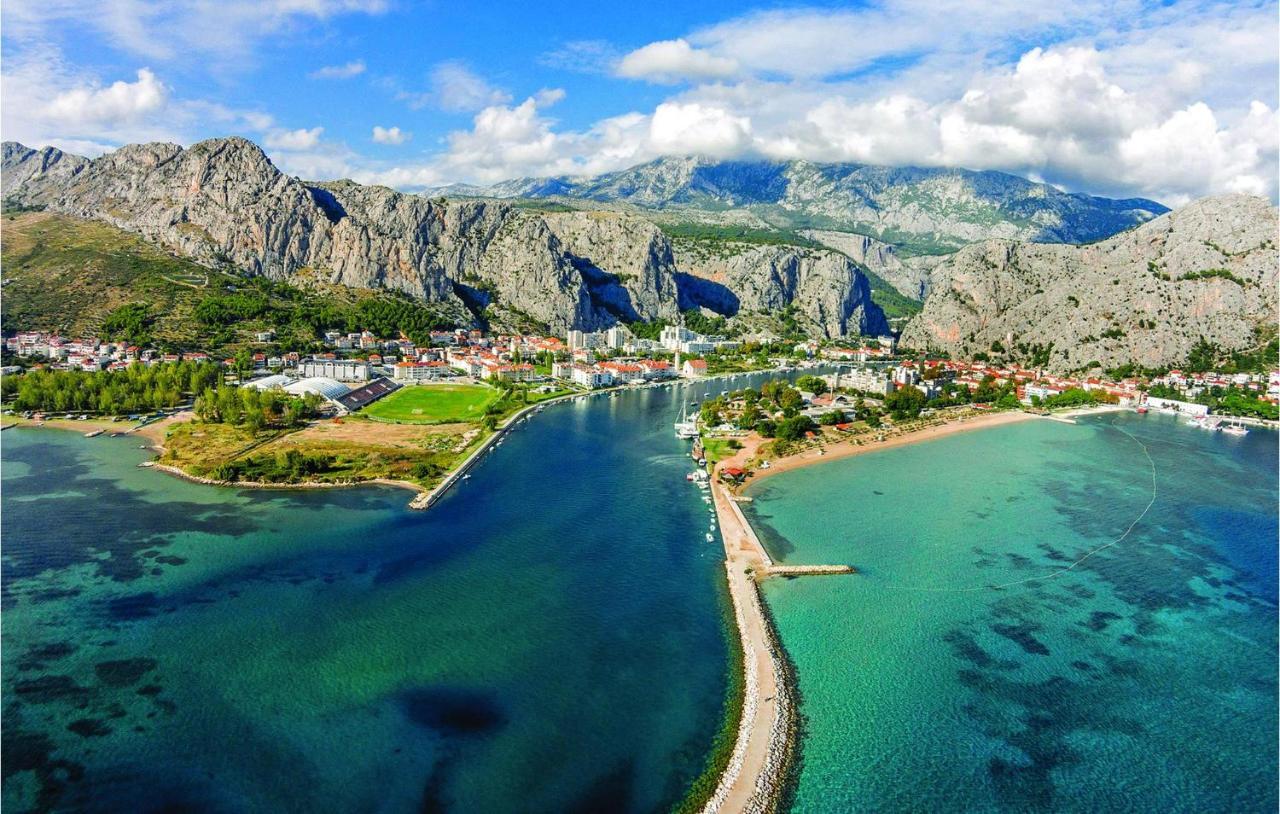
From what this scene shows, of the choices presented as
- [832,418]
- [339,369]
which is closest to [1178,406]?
[832,418]

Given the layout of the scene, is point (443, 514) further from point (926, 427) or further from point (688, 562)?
point (926, 427)

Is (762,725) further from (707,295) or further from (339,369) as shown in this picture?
(707,295)

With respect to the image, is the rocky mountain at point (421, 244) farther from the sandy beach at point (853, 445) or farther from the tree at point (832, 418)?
the sandy beach at point (853, 445)

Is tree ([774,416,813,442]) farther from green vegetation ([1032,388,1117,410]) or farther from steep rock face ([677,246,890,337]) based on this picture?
steep rock face ([677,246,890,337])

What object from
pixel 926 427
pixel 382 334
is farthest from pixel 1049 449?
pixel 382 334

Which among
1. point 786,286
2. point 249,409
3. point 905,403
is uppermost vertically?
point 786,286

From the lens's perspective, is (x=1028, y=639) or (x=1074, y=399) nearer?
(x=1028, y=639)

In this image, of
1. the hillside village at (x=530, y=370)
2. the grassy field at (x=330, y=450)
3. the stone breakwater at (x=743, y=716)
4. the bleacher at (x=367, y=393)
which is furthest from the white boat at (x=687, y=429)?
the stone breakwater at (x=743, y=716)

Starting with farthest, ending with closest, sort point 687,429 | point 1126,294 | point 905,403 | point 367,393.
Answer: point 1126,294
point 367,393
point 905,403
point 687,429
